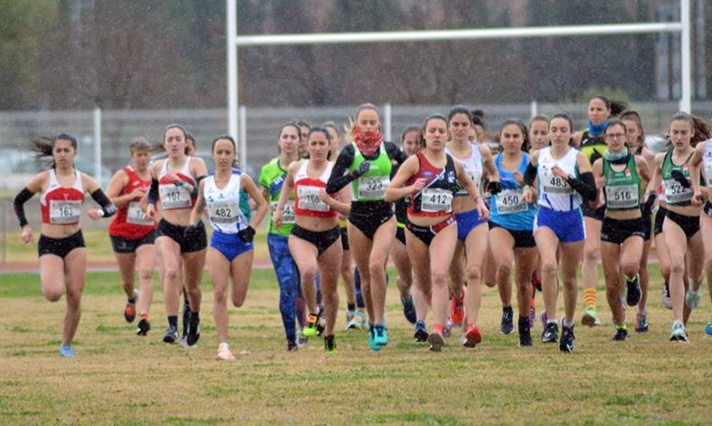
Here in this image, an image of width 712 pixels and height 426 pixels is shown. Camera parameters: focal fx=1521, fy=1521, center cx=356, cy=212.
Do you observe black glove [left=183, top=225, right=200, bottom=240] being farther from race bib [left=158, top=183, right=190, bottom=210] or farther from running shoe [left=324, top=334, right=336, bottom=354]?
running shoe [left=324, top=334, right=336, bottom=354]

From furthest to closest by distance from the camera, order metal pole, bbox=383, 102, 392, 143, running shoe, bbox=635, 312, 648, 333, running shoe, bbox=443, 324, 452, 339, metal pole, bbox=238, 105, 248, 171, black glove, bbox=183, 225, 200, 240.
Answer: metal pole, bbox=238, 105, 248, 171
metal pole, bbox=383, 102, 392, 143
running shoe, bbox=635, 312, 648, 333
black glove, bbox=183, 225, 200, 240
running shoe, bbox=443, 324, 452, 339

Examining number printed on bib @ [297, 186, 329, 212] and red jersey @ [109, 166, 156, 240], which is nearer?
number printed on bib @ [297, 186, 329, 212]

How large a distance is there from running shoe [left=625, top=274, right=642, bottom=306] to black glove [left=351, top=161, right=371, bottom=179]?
3.21 metres

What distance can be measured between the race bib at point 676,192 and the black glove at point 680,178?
4 centimetres

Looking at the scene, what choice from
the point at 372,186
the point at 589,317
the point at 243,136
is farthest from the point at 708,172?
the point at 243,136

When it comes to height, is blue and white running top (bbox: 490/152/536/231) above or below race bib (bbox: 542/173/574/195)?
below

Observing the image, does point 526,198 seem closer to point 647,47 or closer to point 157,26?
point 647,47

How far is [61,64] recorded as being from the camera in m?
39.2

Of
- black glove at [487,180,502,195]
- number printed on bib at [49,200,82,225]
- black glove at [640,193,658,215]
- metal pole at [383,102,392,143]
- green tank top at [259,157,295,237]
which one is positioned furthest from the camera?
metal pole at [383,102,392,143]

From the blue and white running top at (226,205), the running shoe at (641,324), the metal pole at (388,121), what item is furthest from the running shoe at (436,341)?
the metal pole at (388,121)

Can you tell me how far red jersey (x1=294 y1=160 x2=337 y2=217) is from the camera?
45.6 ft

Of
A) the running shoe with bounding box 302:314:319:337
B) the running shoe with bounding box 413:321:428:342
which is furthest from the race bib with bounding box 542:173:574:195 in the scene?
the running shoe with bounding box 302:314:319:337

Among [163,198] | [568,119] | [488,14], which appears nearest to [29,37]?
[488,14]

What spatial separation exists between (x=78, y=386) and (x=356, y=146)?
11.6 ft
